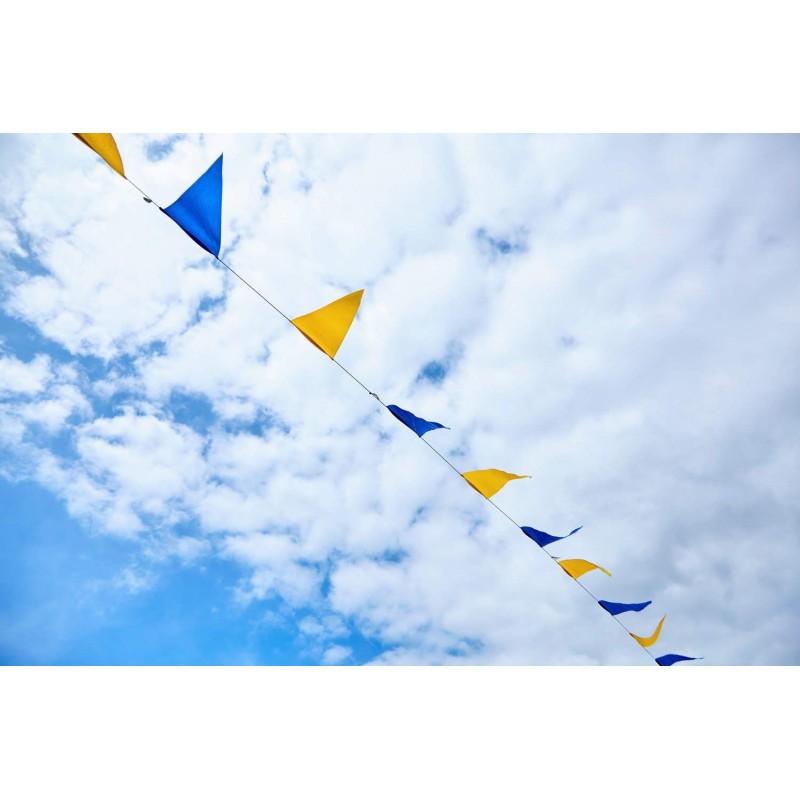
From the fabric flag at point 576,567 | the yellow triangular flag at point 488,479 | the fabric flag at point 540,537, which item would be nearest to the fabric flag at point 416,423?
the yellow triangular flag at point 488,479

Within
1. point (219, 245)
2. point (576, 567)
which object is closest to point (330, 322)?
point (219, 245)

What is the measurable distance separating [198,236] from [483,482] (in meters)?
3.55

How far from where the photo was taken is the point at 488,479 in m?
5.17

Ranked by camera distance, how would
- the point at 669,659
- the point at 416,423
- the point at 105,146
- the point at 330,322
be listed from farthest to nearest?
1. the point at 669,659
2. the point at 416,423
3. the point at 330,322
4. the point at 105,146

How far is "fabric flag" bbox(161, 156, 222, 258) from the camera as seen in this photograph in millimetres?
3465

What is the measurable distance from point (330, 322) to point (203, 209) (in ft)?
3.99

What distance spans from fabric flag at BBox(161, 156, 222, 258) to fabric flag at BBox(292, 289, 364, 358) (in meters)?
0.88

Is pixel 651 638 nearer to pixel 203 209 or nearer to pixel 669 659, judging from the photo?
pixel 669 659

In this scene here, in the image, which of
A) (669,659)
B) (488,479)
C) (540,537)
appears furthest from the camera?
(669,659)

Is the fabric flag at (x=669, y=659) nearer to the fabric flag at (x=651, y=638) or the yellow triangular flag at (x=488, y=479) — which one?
the fabric flag at (x=651, y=638)
